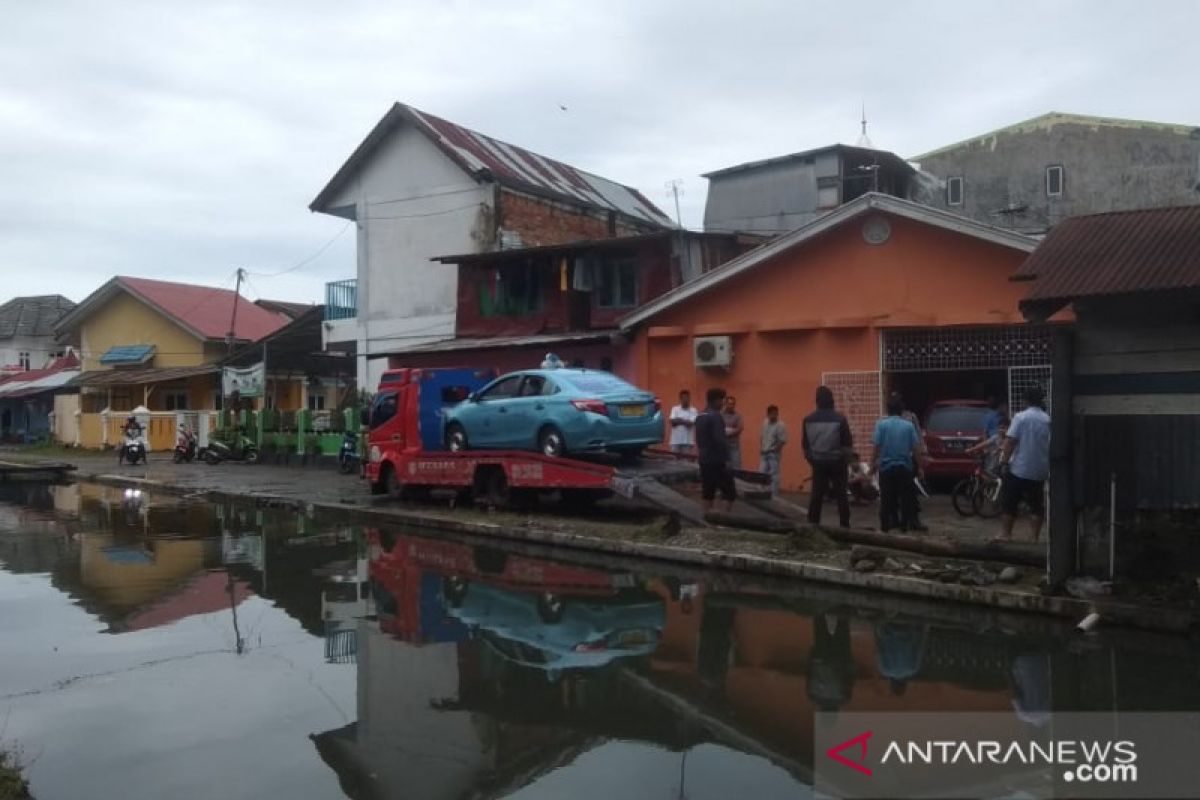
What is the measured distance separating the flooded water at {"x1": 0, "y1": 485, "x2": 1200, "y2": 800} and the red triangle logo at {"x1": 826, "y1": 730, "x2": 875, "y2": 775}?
0.50ft

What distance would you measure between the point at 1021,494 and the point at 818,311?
7.89m

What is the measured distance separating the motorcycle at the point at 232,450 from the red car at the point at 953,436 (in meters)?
20.6

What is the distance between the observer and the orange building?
53.0 ft

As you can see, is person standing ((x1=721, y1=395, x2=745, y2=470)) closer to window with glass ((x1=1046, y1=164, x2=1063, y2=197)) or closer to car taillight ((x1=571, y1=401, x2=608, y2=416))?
car taillight ((x1=571, y1=401, x2=608, y2=416))

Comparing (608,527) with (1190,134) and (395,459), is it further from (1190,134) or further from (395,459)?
(1190,134)

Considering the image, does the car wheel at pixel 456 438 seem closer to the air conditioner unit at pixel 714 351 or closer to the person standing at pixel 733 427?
the person standing at pixel 733 427

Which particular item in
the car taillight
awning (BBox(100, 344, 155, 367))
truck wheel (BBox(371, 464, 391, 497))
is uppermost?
awning (BBox(100, 344, 155, 367))

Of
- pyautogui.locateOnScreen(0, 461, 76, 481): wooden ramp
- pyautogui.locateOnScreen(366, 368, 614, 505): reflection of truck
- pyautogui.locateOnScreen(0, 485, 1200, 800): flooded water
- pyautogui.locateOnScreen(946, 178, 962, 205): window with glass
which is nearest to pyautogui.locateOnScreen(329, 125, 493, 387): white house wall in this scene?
pyautogui.locateOnScreen(0, 461, 76, 481): wooden ramp

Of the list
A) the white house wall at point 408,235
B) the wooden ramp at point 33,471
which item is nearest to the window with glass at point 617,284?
the white house wall at point 408,235

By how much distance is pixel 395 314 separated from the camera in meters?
29.0

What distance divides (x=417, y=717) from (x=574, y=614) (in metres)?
2.85

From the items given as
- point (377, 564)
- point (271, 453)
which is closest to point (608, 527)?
point (377, 564)

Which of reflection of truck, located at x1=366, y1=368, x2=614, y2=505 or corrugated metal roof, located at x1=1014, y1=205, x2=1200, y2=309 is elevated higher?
corrugated metal roof, located at x1=1014, y1=205, x2=1200, y2=309

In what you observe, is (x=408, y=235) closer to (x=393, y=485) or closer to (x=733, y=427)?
(x=393, y=485)
